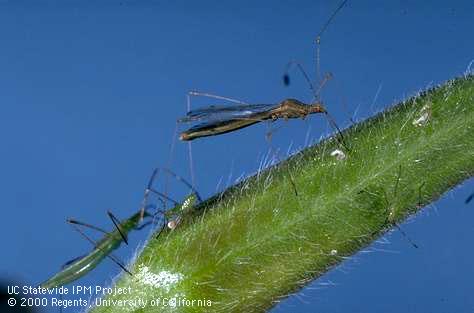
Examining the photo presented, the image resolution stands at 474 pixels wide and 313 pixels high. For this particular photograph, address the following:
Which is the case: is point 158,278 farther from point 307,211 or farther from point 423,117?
point 423,117

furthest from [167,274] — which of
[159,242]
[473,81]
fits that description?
[473,81]

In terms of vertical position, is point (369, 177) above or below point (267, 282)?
above

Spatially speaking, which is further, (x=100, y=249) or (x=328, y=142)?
(x=100, y=249)

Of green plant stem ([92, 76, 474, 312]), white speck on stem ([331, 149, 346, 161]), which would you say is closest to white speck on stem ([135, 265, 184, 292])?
green plant stem ([92, 76, 474, 312])

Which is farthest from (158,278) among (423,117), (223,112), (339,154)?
(223,112)

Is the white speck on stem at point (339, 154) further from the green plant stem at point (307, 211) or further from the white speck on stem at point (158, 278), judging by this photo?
the white speck on stem at point (158, 278)

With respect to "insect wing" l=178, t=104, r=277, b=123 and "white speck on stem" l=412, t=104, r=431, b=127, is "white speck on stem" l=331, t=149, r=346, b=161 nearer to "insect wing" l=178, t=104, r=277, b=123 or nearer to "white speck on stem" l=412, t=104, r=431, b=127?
"white speck on stem" l=412, t=104, r=431, b=127

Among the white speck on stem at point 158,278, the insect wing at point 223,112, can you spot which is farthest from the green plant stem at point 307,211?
the insect wing at point 223,112

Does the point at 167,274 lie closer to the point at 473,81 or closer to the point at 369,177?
the point at 369,177
